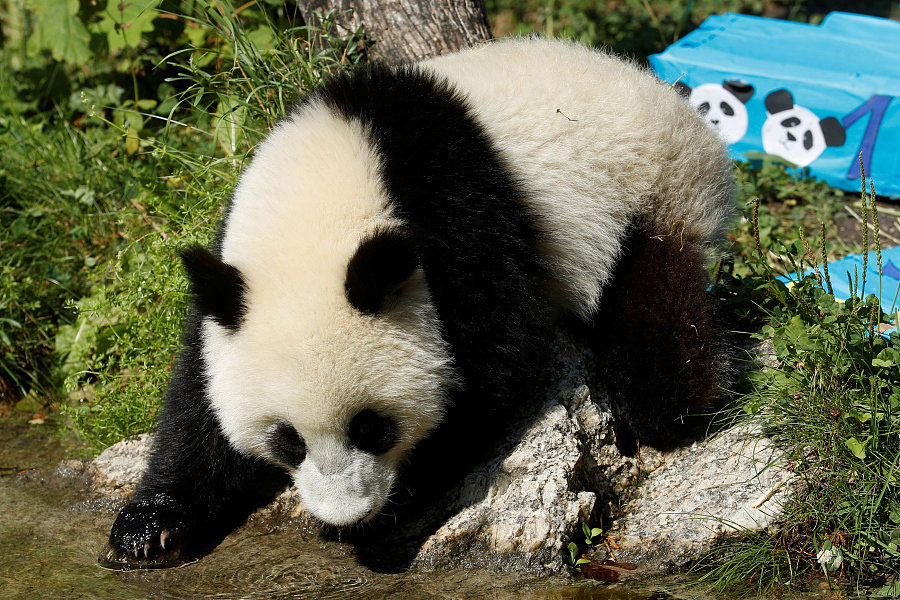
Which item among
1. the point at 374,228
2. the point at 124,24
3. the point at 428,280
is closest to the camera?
the point at 374,228

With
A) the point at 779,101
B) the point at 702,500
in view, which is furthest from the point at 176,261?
the point at 779,101

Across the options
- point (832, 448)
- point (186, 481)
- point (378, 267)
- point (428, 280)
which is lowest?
point (186, 481)

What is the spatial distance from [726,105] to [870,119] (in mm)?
843

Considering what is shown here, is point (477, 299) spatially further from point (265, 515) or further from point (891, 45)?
point (891, 45)

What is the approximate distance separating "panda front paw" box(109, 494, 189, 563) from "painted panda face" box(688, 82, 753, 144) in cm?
404

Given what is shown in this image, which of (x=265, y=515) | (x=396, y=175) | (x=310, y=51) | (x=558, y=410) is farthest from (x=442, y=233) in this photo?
(x=310, y=51)

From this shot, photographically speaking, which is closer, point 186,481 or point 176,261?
point 186,481

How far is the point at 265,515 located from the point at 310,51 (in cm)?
215

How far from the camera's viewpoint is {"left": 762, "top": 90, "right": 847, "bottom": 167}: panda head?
532 cm

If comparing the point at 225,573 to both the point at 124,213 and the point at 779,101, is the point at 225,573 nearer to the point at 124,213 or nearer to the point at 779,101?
the point at 124,213

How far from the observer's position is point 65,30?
467 centimetres

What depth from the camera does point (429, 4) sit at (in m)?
4.39

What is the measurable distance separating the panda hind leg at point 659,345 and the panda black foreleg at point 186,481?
54.4 inches

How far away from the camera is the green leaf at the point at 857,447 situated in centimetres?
261
